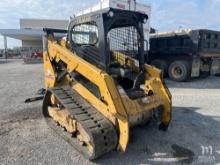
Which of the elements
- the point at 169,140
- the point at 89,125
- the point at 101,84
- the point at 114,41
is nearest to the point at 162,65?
the point at 114,41

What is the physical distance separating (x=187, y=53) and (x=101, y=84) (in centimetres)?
816

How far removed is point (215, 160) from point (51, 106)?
3.33 meters

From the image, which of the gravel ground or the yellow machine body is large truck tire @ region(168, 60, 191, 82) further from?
the yellow machine body

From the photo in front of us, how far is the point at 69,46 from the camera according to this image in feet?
17.3

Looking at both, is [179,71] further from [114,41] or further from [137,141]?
[137,141]

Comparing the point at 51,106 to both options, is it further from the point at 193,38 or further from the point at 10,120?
the point at 193,38

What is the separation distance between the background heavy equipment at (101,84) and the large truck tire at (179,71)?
6.64 meters

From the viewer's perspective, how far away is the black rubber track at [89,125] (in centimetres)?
372

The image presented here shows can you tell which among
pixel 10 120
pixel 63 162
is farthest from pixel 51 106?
pixel 63 162

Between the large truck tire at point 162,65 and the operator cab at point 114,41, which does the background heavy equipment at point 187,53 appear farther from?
the operator cab at point 114,41

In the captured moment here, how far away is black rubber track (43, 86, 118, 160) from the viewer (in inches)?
147

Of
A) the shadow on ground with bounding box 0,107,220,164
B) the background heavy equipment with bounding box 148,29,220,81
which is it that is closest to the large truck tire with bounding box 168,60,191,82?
the background heavy equipment with bounding box 148,29,220,81

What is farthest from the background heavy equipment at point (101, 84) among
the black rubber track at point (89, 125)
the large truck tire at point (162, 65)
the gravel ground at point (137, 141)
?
the large truck tire at point (162, 65)

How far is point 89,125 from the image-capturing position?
3816 millimetres
